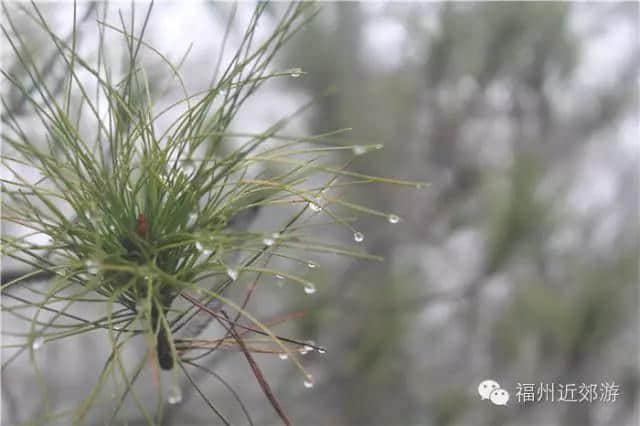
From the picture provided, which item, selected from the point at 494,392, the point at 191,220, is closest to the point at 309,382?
the point at 191,220

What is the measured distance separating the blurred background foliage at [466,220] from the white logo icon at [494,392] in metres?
0.27

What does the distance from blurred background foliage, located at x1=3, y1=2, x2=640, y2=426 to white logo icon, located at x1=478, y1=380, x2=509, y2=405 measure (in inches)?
10.6

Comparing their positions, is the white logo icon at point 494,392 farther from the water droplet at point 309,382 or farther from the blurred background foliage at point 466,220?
the water droplet at point 309,382

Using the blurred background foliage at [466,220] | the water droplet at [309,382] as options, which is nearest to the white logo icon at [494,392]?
the blurred background foliage at [466,220]

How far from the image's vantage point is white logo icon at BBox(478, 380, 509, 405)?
83cm

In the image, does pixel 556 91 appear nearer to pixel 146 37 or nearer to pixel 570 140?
pixel 570 140

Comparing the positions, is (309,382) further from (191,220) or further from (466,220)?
(466,220)

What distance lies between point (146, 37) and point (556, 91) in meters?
1.03

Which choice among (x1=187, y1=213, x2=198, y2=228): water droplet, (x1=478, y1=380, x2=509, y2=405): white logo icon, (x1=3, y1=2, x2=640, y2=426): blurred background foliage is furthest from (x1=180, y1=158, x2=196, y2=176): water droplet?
(x1=3, y1=2, x2=640, y2=426): blurred background foliage

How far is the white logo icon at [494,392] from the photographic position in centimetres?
83

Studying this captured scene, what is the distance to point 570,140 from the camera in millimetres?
1664

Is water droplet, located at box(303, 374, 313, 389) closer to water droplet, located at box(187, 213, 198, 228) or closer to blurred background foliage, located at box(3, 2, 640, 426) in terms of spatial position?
water droplet, located at box(187, 213, 198, 228)

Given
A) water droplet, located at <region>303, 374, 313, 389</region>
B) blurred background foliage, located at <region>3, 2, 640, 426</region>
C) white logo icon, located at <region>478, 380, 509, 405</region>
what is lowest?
water droplet, located at <region>303, 374, 313, 389</region>

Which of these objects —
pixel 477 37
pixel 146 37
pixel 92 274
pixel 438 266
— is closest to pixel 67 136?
pixel 92 274
